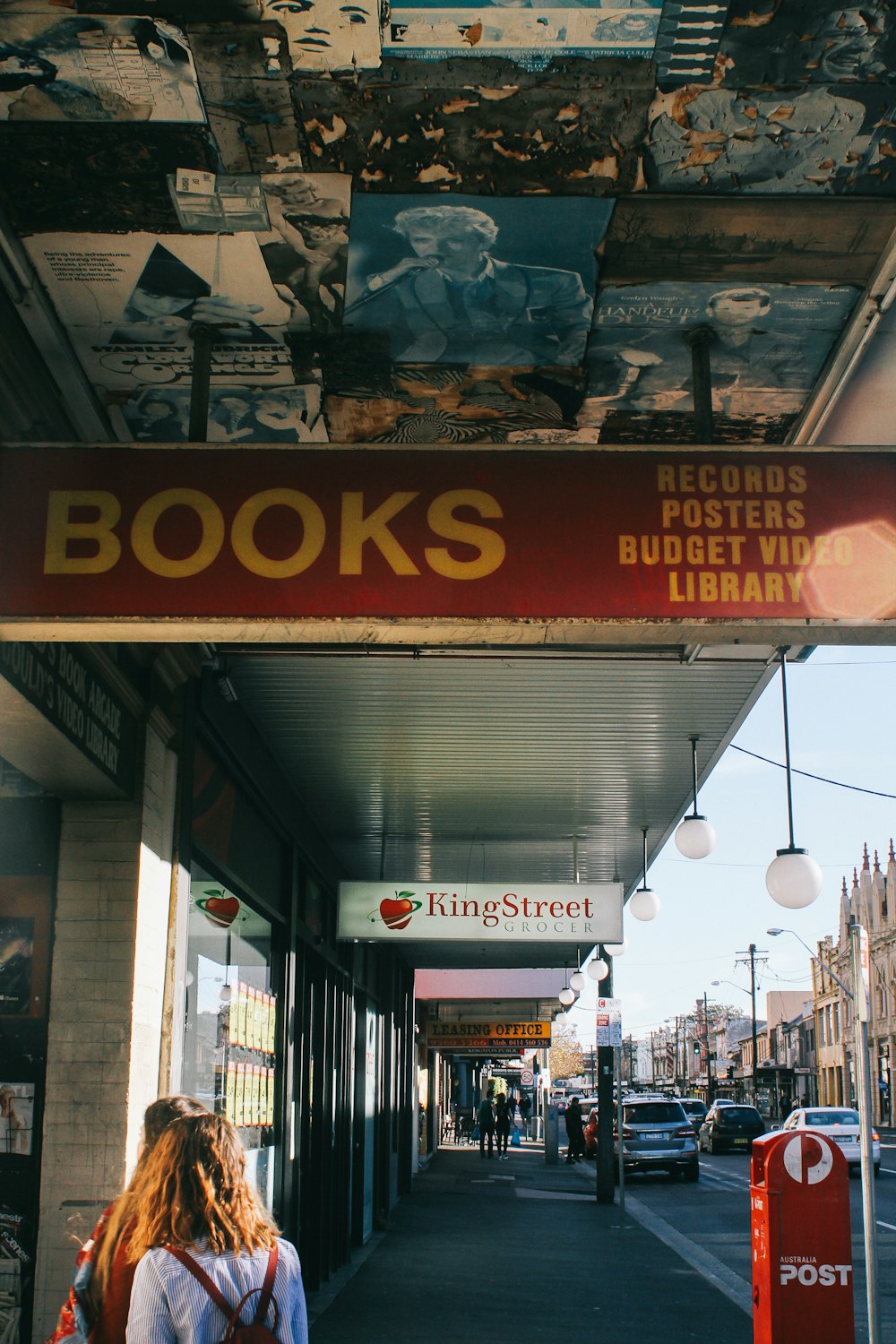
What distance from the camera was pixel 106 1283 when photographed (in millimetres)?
3264

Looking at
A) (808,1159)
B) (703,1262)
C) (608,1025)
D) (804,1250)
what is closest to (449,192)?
(808,1159)

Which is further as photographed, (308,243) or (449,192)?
(308,243)

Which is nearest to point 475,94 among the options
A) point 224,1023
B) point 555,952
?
point 224,1023

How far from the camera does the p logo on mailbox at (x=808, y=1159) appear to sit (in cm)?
784

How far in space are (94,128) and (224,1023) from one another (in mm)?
5883

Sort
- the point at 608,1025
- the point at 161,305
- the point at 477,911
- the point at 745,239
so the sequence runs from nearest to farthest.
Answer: the point at 745,239, the point at 161,305, the point at 477,911, the point at 608,1025

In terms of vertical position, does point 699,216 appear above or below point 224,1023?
above

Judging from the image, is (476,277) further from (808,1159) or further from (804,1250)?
(804,1250)

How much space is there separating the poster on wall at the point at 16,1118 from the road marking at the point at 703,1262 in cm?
719

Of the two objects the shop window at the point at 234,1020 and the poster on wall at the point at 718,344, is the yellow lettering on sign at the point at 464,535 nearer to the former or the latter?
the poster on wall at the point at 718,344

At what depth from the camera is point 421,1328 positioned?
384 inches

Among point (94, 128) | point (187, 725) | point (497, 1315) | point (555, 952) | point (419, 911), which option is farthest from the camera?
point (555, 952)

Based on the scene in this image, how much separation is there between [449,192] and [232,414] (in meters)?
1.76

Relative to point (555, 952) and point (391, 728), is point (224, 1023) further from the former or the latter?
point (555, 952)
